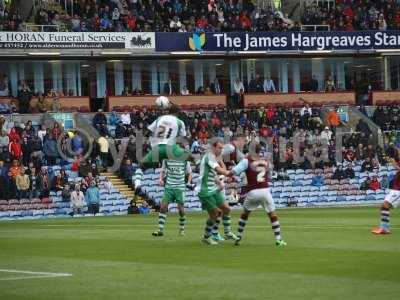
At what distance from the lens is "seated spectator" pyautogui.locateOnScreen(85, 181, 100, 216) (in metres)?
42.1

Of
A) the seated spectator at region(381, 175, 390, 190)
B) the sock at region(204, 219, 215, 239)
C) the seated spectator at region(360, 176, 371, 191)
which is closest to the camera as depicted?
the sock at region(204, 219, 215, 239)

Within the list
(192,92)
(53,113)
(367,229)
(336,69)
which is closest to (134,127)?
(53,113)

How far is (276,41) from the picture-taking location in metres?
58.3

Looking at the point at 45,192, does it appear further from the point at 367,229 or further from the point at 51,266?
the point at 51,266

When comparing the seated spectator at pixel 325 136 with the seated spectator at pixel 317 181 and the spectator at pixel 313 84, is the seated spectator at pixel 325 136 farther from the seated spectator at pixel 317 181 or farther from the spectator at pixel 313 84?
the spectator at pixel 313 84

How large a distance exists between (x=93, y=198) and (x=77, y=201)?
2.36ft

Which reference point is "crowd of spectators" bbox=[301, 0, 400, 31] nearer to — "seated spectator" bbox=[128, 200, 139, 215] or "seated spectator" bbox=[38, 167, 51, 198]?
"seated spectator" bbox=[128, 200, 139, 215]

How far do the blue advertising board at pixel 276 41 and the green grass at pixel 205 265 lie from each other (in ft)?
100

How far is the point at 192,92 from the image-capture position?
5925 centimetres

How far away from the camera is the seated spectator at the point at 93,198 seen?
4209cm

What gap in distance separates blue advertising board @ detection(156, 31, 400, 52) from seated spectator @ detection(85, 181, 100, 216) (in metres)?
15.3

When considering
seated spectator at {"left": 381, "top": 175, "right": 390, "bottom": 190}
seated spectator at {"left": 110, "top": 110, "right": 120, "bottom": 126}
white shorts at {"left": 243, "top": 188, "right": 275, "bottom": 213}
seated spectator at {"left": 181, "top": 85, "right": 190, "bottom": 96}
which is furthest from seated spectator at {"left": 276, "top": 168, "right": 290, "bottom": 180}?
white shorts at {"left": 243, "top": 188, "right": 275, "bottom": 213}

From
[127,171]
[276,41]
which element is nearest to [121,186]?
[127,171]

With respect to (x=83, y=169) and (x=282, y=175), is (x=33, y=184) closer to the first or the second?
(x=83, y=169)
